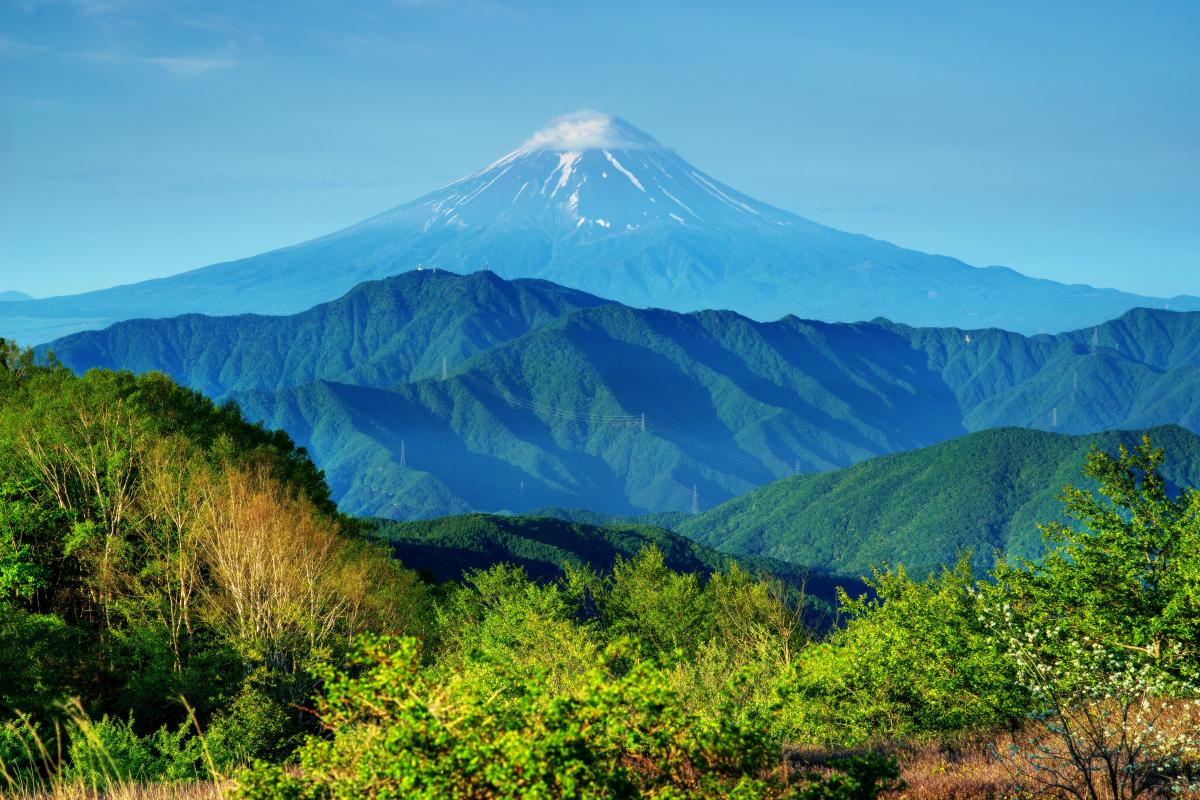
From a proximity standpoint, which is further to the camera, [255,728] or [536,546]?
[536,546]

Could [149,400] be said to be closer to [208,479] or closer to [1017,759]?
[208,479]

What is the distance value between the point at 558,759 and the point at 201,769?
2175 cm

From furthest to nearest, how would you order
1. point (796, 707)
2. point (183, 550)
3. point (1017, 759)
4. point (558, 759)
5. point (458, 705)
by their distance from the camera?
point (183, 550) < point (796, 707) < point (1017, 759) < point (458, 705) < point (558, 759)

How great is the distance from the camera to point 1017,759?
15.0m

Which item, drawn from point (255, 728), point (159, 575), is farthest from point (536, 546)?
point (255, 728)

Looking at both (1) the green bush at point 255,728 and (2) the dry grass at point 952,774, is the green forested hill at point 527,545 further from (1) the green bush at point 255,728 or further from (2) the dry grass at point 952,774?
(2) the dry grass at point 952,774

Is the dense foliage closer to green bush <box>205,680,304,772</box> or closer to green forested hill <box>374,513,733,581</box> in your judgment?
green bush <box>205,680,304,772</box>

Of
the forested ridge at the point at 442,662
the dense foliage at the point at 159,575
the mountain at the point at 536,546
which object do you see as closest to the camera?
the forested ridge at the point at 442,662

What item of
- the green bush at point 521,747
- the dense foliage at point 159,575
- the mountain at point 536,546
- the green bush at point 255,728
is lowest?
the mountain at point 536,546

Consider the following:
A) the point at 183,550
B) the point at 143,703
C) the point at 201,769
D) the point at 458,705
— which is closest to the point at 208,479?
the point at 183,550

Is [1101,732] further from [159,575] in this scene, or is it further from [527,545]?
[527,545]

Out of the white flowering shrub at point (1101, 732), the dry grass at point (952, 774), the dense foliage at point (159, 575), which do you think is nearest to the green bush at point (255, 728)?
the dense foliage at point (159, 575)

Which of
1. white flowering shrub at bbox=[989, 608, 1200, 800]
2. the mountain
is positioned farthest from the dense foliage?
the mountain

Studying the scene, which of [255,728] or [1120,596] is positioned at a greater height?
[1120,596]
